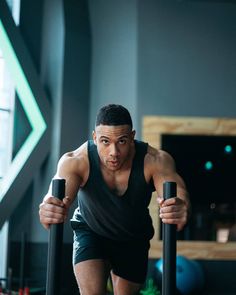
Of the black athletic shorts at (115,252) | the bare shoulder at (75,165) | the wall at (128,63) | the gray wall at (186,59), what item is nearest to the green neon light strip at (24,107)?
the wall at (128,63)

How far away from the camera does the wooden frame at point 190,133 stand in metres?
4.51

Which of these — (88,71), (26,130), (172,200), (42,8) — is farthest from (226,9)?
(172,200)

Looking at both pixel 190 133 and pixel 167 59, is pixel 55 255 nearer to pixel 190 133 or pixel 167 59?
pixel 190 133

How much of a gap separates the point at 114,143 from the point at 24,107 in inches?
127

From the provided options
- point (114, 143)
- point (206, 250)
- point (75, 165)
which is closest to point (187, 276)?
point (206, 250)

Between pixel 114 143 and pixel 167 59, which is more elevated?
pixel 167 59

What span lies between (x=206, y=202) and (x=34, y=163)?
167 cm

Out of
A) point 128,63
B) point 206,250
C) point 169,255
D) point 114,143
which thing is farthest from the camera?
point 128,63

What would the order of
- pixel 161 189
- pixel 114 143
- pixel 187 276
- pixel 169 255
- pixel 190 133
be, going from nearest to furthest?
pixel 169 255 < pixel 114 143 < pixel 161 189 < pixel 187 276 < pixel 190 133

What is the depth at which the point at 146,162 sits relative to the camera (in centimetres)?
196

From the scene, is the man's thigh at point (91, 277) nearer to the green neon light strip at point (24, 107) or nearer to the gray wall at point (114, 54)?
the green neon light strip at point (24, 107)

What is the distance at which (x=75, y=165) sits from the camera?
76.2 inches

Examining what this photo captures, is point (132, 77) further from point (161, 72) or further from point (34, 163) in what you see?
point (34, 163)

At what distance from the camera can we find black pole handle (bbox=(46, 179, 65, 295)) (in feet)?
4.79
